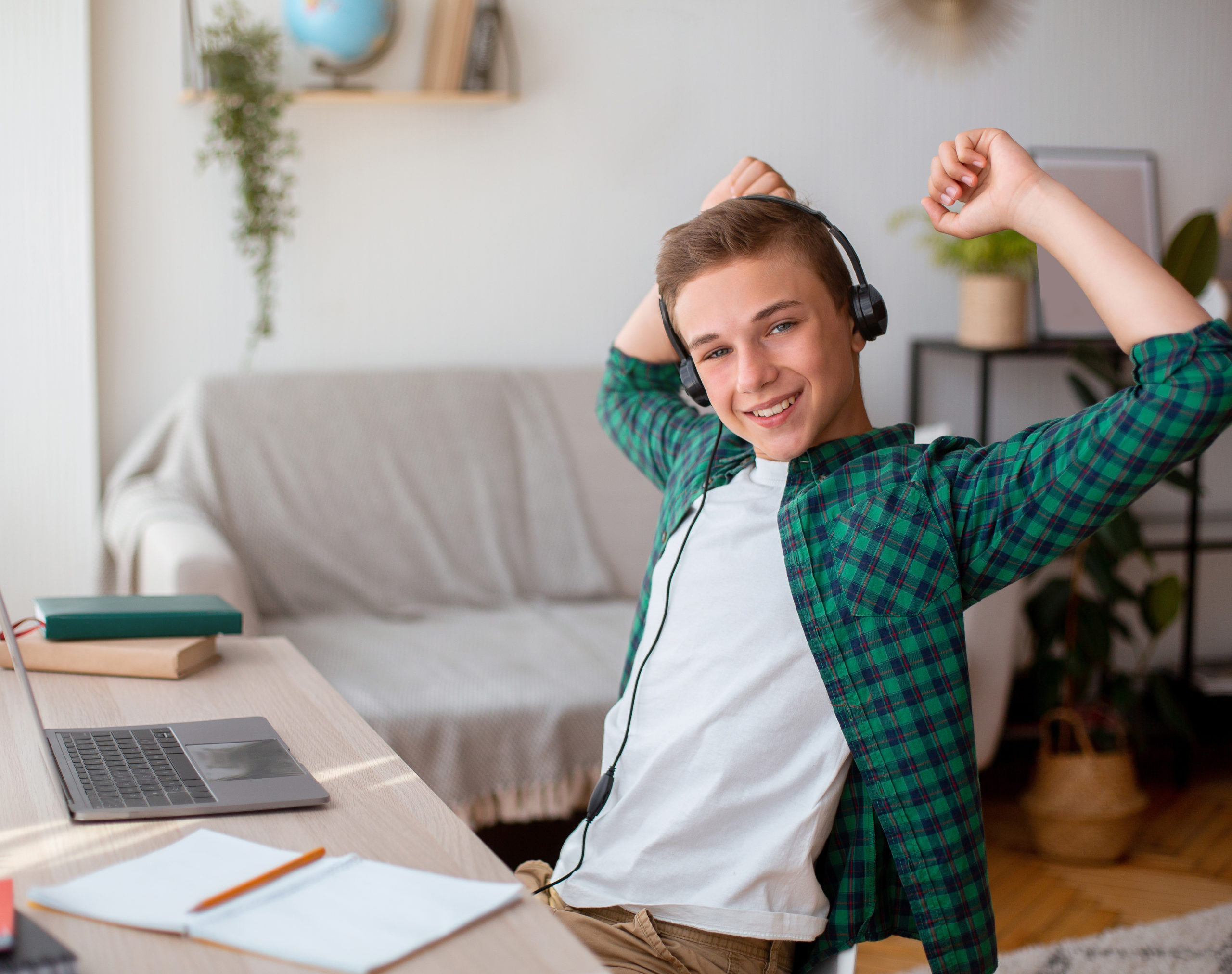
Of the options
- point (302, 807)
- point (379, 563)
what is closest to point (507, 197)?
point (379, 563)

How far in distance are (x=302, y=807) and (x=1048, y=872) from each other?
1966 mm

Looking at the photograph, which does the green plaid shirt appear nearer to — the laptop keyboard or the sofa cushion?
the laptop keyboard

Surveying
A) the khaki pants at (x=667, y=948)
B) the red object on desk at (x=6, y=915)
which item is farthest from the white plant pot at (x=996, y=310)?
the red object on desk at (x=6, y=915)

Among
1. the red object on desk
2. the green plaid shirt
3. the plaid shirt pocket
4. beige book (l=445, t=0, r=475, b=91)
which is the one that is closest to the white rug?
the green plaid shirt

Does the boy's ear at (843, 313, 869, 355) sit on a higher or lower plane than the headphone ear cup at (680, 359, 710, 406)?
higher

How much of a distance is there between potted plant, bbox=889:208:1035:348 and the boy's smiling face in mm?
1942

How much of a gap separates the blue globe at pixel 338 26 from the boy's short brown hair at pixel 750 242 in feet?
5.87

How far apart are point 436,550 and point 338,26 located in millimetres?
1164

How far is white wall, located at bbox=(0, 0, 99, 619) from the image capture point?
2.49 m

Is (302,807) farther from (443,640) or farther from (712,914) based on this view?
(443,640)

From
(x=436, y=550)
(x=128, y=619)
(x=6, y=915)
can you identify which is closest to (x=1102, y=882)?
(x=436, y=550)

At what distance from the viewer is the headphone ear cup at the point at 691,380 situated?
1.19 m

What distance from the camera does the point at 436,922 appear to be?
73cm

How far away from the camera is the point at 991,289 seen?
9.60 feet
